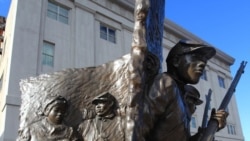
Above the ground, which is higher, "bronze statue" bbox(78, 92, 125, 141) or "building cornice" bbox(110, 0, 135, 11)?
"building cornice" bbox(110, 0, 135, 11)

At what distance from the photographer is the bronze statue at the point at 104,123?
1839 mm

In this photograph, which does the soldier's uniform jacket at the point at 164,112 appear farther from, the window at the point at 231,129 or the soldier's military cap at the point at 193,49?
the window at the point at 231,129

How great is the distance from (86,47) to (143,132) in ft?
Answer: 42.3

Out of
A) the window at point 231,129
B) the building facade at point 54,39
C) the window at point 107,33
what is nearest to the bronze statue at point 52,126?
the building facade at point 54,39

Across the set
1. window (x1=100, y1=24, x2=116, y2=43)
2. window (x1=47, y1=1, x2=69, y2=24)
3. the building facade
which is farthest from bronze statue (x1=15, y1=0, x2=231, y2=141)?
window (x1=100, y1=24, x2=116, y2=43)

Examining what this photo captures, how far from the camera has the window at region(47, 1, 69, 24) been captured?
544 inches

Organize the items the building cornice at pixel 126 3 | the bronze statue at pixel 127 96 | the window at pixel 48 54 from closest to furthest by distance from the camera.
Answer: the bronze statue at pixel 127 96 < the window at pixel 48 54 < the building cornice at pixel 126 3

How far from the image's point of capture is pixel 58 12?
14.1 meters

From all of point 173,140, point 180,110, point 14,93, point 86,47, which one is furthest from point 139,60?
point 86,47

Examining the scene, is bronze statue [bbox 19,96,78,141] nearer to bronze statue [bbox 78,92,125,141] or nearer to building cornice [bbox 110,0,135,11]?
bronze statue [bbox 78,92,125,141]

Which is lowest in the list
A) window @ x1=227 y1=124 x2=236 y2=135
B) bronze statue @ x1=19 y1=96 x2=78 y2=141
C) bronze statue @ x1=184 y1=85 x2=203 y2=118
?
window @ x1=227 y1=124 x2=236 y2=135

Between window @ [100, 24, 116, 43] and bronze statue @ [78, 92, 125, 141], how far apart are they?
45.4 feet

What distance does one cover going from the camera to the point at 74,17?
48.0 feet

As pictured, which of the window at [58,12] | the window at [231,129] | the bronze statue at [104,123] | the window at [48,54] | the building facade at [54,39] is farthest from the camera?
A: the window at [231,129]
